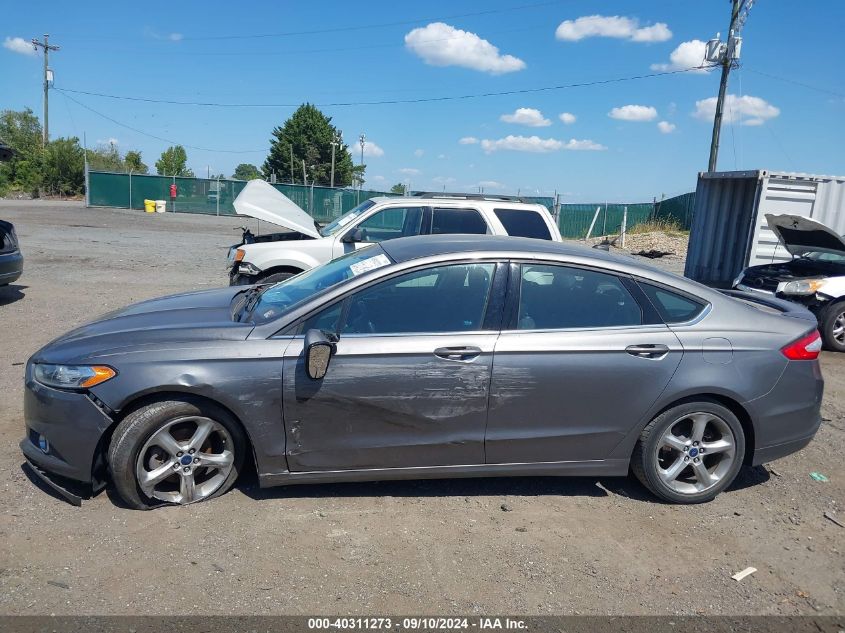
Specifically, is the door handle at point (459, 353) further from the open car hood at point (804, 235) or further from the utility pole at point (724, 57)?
the utility pole at point (724, 57)

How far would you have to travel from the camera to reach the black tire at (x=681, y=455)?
4.07 m

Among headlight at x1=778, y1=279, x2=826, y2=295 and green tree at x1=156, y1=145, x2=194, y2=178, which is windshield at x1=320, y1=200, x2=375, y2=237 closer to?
headlight at x1=778, y1=279, x2=826, y2=295

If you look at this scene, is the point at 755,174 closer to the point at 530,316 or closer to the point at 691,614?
the point at 530,316

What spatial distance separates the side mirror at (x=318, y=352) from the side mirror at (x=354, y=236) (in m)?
4.54

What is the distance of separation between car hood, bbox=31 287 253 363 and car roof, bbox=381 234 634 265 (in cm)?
112

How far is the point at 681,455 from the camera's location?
416 centimetres

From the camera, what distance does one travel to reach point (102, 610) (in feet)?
9.79

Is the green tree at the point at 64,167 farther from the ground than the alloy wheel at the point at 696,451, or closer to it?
farther from the ground

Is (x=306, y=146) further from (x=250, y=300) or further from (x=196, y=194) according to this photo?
(x=250, y=300)

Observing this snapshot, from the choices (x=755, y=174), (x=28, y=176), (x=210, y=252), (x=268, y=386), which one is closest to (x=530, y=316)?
(x=268, y=386)

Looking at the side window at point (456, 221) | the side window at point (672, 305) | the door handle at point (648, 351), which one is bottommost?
the door handle at point (648, 351)

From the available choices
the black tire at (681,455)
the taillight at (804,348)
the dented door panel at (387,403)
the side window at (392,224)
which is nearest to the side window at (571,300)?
the dented door panel at (387,403)

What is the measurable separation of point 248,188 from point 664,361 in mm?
6363

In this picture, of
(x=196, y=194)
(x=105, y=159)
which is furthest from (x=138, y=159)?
(x=196, y=194)
